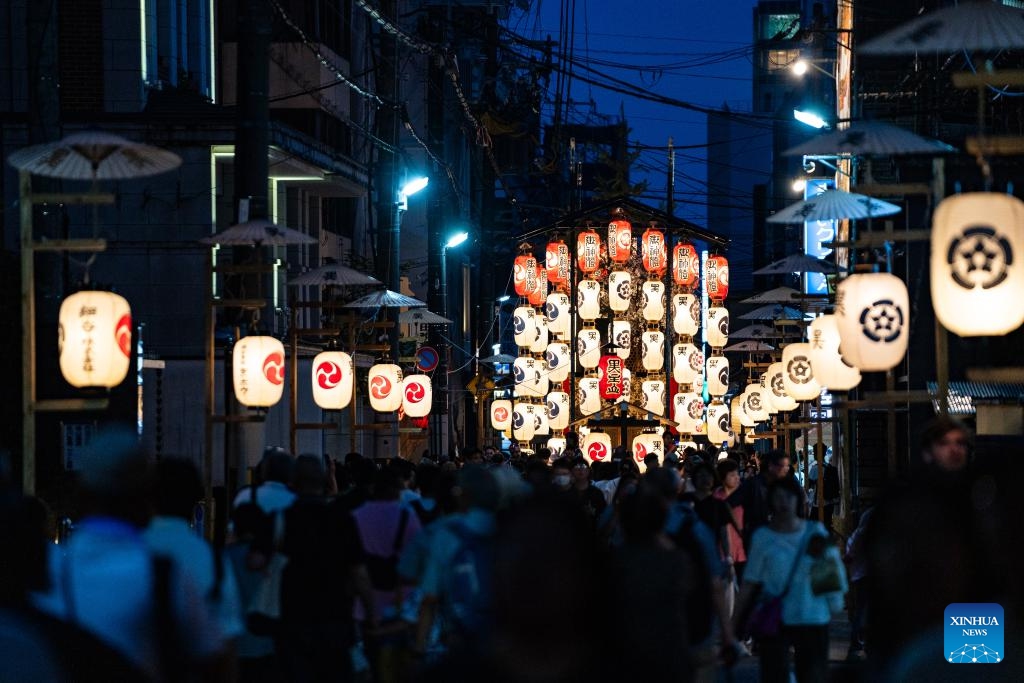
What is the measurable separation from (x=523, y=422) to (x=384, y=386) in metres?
13.7

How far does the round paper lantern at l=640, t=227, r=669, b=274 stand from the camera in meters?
39.8

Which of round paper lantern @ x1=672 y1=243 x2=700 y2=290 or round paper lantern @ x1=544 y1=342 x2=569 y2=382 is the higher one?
round paper lantern @ x1=672 y1=243 x2=700 y2=290

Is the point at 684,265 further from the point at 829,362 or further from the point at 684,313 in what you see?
the point at 829,362

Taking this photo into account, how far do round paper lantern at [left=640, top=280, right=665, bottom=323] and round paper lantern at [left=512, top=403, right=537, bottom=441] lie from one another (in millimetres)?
4182

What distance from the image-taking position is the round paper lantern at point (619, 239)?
132ft

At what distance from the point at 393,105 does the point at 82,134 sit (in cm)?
1475

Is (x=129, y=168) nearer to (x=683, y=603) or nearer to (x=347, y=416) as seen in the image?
(x=683, y=603)

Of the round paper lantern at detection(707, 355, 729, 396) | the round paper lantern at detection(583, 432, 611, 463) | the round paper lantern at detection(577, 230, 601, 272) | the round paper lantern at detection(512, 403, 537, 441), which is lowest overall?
the round paper lantern at detection(583, 432, 611, 463)

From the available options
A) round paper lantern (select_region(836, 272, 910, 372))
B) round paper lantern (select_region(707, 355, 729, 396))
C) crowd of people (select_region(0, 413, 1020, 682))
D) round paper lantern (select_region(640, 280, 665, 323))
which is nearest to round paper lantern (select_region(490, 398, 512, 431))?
round paper lantern (select_region(640, 280, 665, 323))

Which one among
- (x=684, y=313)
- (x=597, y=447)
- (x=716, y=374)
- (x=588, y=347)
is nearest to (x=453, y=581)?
(x=597, y=447)

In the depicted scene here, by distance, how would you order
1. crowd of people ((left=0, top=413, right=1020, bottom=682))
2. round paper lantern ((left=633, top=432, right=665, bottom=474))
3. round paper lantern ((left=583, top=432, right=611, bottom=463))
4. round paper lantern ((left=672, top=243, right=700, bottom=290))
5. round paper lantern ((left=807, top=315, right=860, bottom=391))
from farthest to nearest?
round paper lantern ((left=672, top=243, right=700, bottom=290)) → round paper lantern ((left=583, top=432, right=611, bottom=463)) → round paper lantern ((left=633, top=432, right=665, bottom=474)) → round paper lantern ((left=807, top=315, right=860, bottom=391)) → crowd of people ((left=0, top=413, right=1020, bottom=682))

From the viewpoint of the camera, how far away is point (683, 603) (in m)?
7.76

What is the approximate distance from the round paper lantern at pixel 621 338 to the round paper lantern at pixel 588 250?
70.0 inches

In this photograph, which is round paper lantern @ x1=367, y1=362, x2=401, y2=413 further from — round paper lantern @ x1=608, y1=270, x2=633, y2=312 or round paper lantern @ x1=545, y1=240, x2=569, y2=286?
round paper lantern @ x1=545, y1=240, x2=569, y2=286
